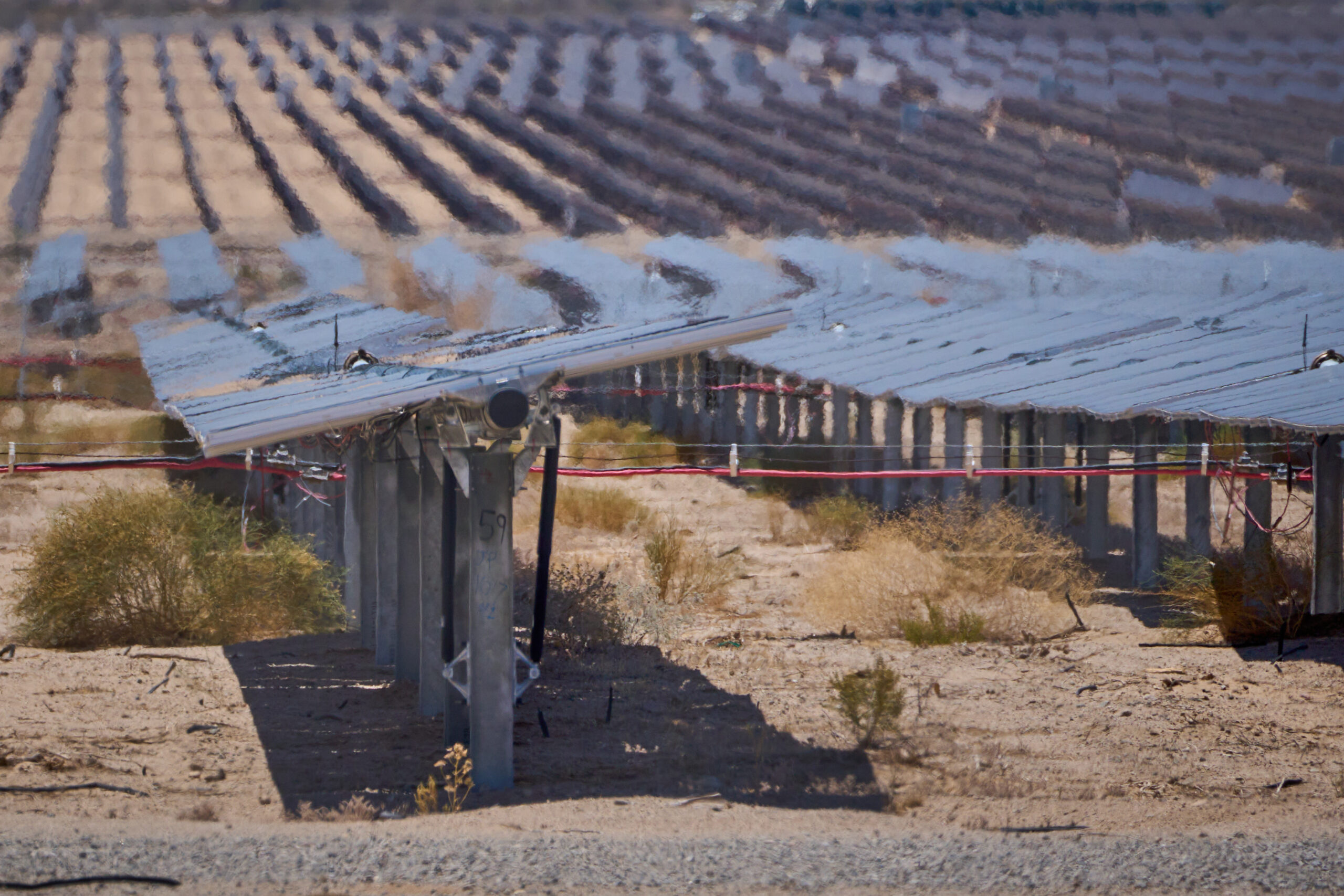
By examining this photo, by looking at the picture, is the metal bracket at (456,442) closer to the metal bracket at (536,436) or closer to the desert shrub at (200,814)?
the metal bracket at (536,436)

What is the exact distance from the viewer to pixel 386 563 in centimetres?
1023

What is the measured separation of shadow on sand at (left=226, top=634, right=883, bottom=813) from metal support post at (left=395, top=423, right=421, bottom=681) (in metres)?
0.22

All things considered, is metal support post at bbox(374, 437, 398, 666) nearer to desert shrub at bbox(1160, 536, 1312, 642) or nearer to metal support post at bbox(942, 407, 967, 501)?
desert shrub at bbox(1160, 536, 1312, 642)

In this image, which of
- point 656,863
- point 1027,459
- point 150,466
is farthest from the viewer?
point 1027,459

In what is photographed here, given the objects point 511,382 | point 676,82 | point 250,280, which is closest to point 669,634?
point 511,382

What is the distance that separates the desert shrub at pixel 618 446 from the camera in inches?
930

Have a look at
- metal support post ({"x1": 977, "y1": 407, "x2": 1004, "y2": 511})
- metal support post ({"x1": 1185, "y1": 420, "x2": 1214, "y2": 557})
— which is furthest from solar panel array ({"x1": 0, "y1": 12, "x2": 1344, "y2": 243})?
metal support post ({"x1": 1185, "y1": 420, "x2": 1214, "y2": 557})

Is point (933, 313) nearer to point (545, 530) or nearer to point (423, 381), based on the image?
point (545, 530)

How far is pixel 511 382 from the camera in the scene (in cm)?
625

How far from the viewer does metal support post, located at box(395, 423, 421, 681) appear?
9289 mm


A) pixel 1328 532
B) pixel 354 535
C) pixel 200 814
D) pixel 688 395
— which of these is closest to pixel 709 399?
pixel 688 395

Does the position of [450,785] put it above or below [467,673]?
below

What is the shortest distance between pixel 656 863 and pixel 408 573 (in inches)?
181

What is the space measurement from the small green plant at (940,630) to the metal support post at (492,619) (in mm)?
5557
